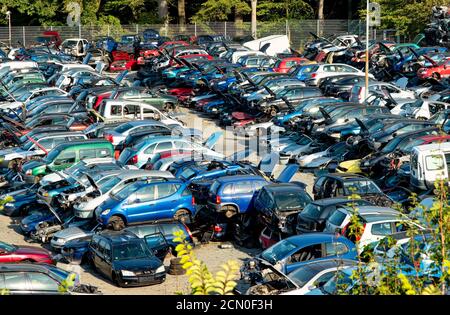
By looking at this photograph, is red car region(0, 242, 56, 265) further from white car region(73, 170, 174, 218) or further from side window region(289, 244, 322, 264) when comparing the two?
side window region(289, 244, 322, 264)

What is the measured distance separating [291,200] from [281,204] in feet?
→ 1.02

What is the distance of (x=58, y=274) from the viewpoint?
702 inches

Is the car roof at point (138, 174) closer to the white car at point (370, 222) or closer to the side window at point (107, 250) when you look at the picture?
the side window at point (107, 250)

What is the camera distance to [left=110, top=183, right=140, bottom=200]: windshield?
2467 cm

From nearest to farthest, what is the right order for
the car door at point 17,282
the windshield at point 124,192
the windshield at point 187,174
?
1. the car door at point 17,282
2. the windshield at point 124,192
3. the windshield at point 187,174

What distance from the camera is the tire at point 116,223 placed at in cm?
2417

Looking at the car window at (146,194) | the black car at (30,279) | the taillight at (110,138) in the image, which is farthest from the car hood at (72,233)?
the taillight at (110,138)

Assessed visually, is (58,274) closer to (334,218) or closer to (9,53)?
(334,218)

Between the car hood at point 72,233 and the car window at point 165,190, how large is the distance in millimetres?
2095

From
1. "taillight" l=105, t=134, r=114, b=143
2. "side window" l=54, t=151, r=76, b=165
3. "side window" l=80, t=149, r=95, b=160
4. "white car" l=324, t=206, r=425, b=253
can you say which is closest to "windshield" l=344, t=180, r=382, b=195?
"white car" l=324, t=206, r=425, b=253

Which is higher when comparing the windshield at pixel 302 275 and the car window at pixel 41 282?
the windshield at pixel 302 275

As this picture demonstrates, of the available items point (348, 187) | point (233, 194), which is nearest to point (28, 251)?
point (233, 194)

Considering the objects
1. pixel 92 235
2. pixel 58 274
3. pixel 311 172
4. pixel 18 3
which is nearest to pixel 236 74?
pixel 311 172

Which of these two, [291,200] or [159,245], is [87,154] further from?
[291,200]
